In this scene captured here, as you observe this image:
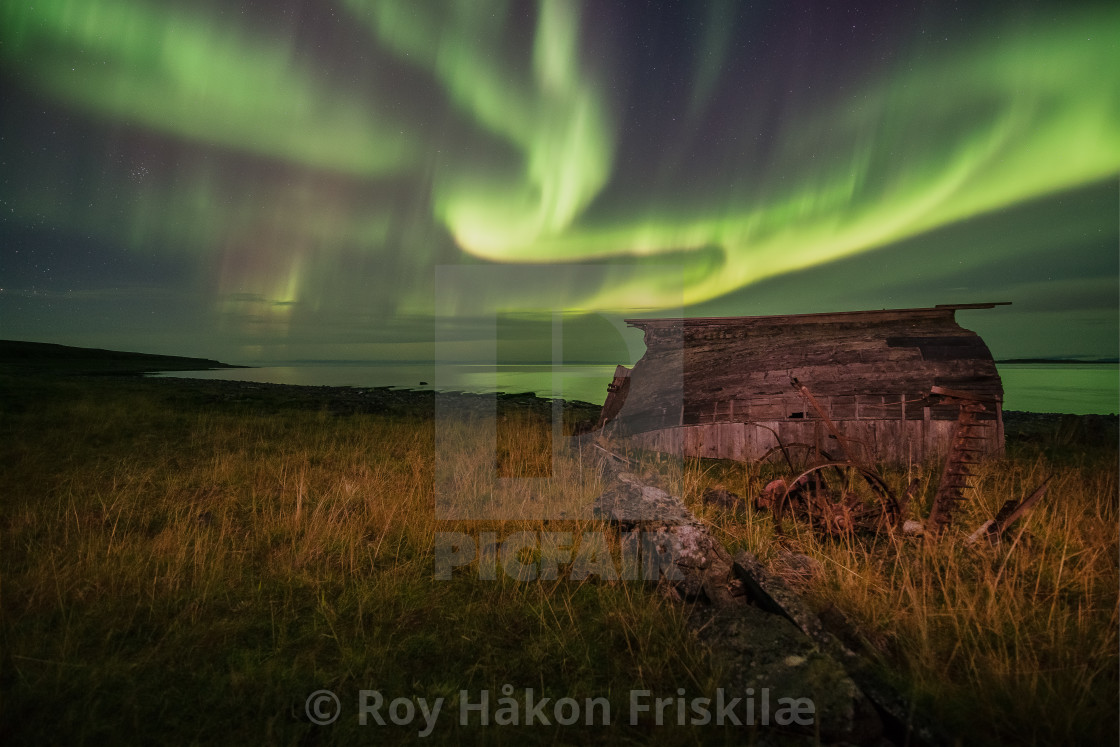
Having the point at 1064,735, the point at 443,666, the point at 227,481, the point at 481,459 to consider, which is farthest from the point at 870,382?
the point at 227,481

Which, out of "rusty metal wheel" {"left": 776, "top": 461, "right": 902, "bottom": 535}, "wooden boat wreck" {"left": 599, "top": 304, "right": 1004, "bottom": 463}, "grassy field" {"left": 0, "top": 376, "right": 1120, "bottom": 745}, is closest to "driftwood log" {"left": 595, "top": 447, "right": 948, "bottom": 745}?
"grassy field" {"left": 0, "top": 376, "right": 1120, "bottom": 745}

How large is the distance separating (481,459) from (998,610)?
8057 millimetres

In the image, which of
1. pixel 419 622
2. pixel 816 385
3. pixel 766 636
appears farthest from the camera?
pixel 816 385

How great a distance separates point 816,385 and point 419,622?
12.5m

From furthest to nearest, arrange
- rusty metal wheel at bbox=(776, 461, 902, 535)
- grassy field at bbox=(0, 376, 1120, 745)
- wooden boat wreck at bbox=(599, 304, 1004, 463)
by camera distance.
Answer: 1. wooden boat wreck at bbox=(599, 304, 1004, 463)
2. rusty metal wheel at bbox=(776, 461, 902, 535)
3. grassy field at bbox=(0, 376, 1120, 745)

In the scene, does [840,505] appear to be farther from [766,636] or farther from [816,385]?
[816,385]

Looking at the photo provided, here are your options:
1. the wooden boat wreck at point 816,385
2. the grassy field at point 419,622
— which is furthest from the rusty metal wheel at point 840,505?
the wooden boat wreck at point 816,385

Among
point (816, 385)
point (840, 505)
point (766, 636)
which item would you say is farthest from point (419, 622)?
point (816, 385)

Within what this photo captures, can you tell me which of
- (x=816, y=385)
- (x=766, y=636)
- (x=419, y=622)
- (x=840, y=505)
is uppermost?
(x=816, y=385)

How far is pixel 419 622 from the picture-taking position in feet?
13.3

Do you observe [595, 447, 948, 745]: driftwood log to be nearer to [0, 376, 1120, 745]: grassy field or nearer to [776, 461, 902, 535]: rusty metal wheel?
[0, 376, 1120, 745]: grassy field

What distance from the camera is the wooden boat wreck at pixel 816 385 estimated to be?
12.6 metres

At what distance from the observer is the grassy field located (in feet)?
9.41

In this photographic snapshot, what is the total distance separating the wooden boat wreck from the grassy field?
19.4ft
